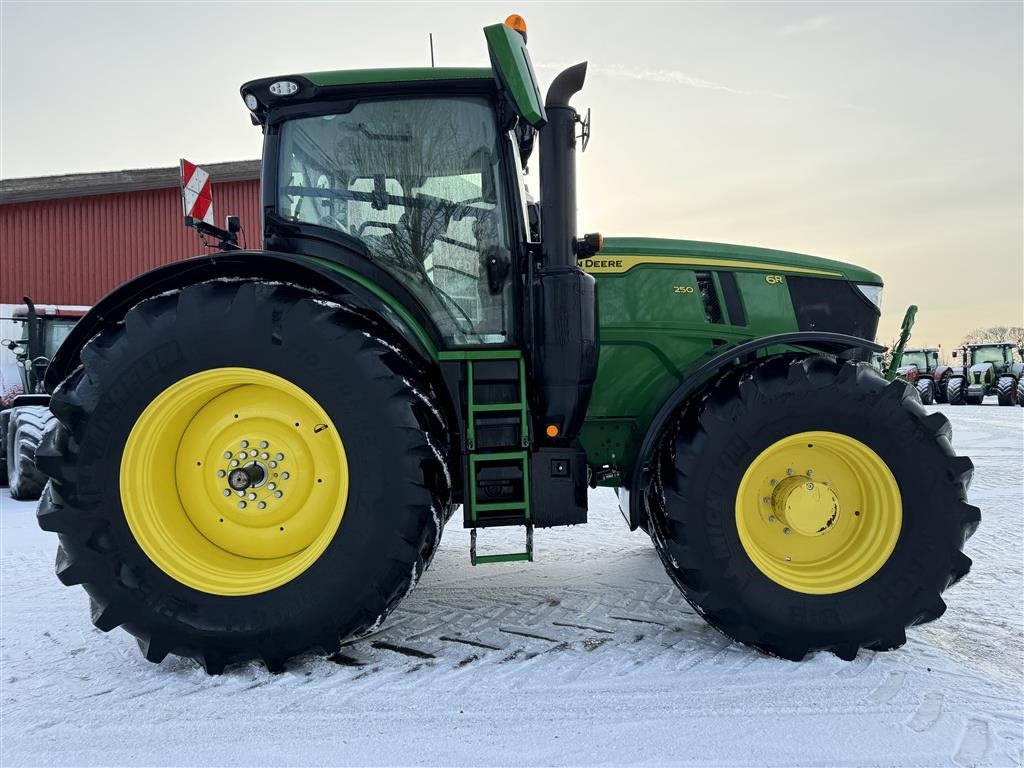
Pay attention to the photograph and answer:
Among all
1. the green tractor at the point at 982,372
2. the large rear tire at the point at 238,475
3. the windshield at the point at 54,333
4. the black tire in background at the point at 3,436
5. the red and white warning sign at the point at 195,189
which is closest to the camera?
the large rear tire at the point at 238,475

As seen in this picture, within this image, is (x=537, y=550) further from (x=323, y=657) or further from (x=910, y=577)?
(x=910, y=577)

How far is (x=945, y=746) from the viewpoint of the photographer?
6.15 ft

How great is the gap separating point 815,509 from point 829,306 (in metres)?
1.17

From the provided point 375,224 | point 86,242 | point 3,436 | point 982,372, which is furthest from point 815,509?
point 982,372

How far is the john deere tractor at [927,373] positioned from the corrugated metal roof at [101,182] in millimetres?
19814

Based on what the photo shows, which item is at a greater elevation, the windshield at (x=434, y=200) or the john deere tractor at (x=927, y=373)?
the windshield at (x=434, y=200)

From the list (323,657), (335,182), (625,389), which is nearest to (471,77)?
(335,182)

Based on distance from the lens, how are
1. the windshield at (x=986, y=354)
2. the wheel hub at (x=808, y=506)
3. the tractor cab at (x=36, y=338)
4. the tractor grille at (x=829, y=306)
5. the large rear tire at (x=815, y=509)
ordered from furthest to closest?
the windshield at (x=986, y=354) < the tractor cab at (x=36, y=338) < the tractor grille at (x=829, y=306) < the wheel hub at (x=808, y=506) < the large rear tire at (x=815, y=509)

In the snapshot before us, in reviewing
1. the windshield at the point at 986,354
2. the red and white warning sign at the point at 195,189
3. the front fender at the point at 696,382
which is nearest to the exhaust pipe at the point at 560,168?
the front fender at the point at 696,382

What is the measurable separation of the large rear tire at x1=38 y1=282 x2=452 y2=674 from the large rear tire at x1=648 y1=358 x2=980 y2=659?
94 cm

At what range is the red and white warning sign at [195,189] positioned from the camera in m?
4.56

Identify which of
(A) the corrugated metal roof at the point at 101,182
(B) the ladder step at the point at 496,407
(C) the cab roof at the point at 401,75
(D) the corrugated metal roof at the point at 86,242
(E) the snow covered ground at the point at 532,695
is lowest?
(E) the snow covered ground at the point at 532,695

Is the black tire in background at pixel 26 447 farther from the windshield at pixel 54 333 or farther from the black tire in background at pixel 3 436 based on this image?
the windshield at pixel 54 333

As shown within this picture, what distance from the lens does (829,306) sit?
128 inches
